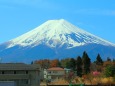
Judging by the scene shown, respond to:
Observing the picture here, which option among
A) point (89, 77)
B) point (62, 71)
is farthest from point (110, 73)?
point (62, 71)

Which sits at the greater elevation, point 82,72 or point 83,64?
point 83,64

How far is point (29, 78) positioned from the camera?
48.0 metres

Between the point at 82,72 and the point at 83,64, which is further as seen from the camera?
the point at 83,64

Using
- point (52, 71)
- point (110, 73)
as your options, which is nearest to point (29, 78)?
point (110, 73)

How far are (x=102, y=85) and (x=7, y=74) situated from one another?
37.2ft

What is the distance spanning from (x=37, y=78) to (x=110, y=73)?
50.1ft

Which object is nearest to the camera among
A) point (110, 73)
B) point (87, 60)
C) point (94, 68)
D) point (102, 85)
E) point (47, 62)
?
point (102, 85)

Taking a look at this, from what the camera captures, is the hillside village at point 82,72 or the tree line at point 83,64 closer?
the hillside village at point 82,72

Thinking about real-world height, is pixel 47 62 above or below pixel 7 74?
above

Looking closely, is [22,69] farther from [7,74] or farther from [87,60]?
[87,60]

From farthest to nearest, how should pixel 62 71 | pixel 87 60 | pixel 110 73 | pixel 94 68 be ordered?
1. pixel 62 71
2. pixel 94 68
3. pixel 87 60
4. pixel 110 73

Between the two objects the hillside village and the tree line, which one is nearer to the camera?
the hillside village

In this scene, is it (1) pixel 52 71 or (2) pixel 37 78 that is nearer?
(2) pixel 37 78

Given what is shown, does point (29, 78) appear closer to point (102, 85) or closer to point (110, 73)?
point (102, 85)
